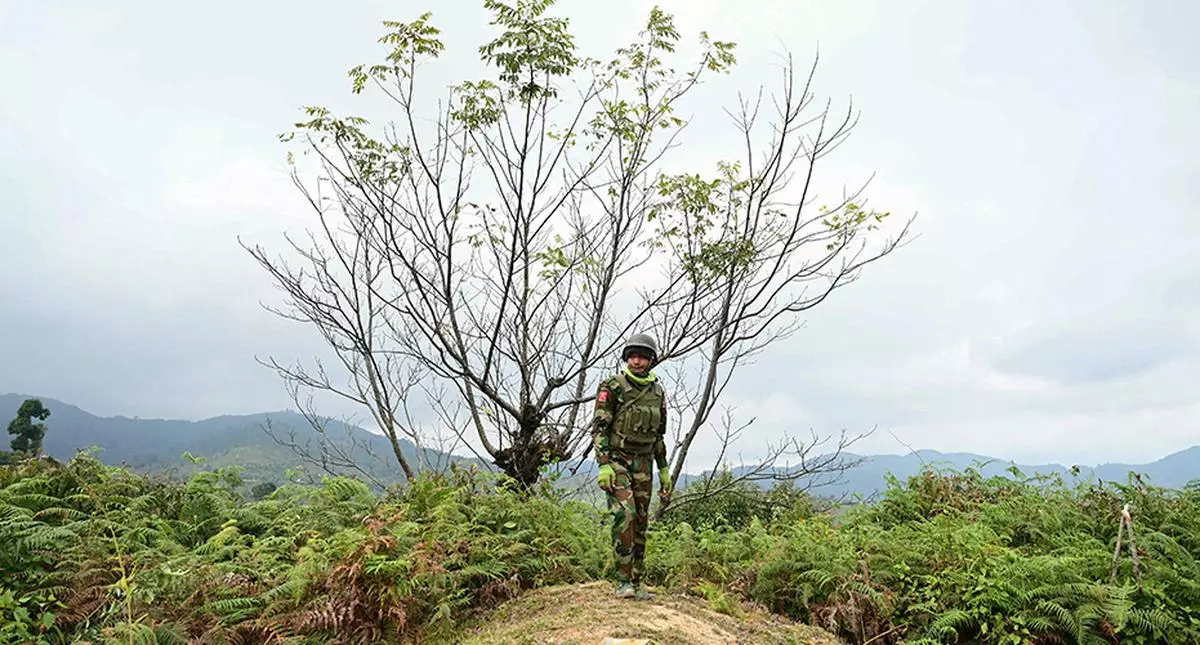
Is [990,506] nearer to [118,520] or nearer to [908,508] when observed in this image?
[908,508]

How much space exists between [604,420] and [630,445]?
36cm

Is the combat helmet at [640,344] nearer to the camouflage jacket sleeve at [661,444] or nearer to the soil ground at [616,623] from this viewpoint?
the camouflage jacket sleeve at [661,444]

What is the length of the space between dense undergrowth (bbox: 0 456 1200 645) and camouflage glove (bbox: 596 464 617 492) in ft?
4.83

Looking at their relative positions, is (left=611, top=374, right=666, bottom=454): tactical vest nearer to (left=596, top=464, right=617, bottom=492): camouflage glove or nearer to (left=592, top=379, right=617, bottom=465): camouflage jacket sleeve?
(left=592, top=379, right=617, bottom=465): camouflage jacket sleeve

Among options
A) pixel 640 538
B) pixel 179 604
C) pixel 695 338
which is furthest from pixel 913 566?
pixel 179 604

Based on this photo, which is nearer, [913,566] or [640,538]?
[640,538]

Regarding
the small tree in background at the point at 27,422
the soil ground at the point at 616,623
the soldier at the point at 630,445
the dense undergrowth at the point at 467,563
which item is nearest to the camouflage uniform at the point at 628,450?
the soldier at the point at 630,445

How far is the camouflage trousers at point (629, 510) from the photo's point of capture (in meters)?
6.57

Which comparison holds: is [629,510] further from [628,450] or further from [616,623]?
[616,623]

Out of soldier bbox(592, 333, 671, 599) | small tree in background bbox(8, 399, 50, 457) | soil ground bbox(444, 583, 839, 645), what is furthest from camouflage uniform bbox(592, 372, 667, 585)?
small tree in background bbox(8, 399, 50, 457)

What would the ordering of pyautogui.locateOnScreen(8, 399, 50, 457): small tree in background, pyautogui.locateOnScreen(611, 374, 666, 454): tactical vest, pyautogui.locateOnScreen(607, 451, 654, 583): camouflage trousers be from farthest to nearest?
1. pyautogui.locateOnScreen(8, 399, 50, 457): small tree in background
2. pyautogui.locateOnScreen(611, 374, 666, 454): tactical vest
3. pyautogui.locateOnScreen(607, 451, 654, 583): camouflage trousers

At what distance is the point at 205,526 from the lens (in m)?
8.55

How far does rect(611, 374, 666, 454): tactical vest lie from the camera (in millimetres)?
6719

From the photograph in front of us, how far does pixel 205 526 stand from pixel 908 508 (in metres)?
9.45
